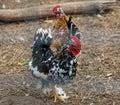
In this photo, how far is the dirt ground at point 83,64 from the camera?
2768 mm

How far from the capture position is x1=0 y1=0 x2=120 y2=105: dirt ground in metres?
Result: 2.77

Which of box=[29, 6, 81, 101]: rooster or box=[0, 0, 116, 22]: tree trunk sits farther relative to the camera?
box=[0, 0, 116, 22]: tree trunk

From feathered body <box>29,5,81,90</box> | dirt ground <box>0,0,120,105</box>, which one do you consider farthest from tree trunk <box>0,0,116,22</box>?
feathered body <box>29,5,81,90</box>

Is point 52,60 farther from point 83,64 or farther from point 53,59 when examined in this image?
point 83,64

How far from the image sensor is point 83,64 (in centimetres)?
328

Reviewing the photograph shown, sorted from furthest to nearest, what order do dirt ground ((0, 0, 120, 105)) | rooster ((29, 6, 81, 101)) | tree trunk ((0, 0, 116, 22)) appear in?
tree trunk ((0, 0, 116, 22)), dirt ground ((0, 0, 120, 105)), rooster ((29, 6, 81, 101))

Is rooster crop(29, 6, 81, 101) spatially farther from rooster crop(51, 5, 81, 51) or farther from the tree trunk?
the tree trunk

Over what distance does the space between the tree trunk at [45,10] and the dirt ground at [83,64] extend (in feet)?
0.22

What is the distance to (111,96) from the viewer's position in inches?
109

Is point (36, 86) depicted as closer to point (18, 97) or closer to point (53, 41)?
point (18, 97)

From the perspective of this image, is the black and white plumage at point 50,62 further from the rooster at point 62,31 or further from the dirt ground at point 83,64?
the dirt ground at point 83,64

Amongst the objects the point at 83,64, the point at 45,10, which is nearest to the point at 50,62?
the point at 83,64

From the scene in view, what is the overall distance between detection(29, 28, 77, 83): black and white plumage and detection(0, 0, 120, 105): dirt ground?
245 millimetres

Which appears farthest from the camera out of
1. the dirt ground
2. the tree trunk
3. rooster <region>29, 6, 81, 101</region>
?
the tree trunk
